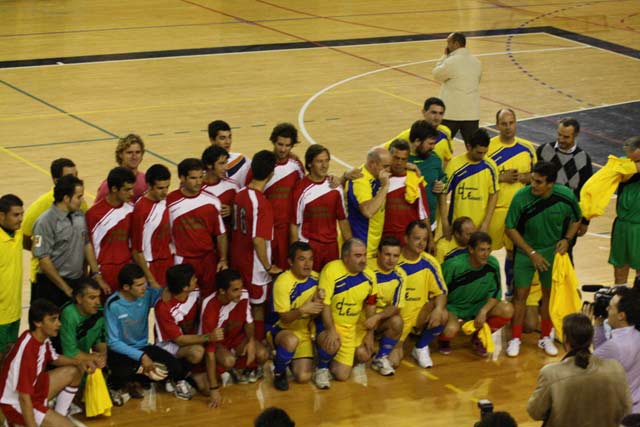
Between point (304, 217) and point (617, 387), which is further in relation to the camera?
point (304, 217)

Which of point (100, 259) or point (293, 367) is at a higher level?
point (100, 259)

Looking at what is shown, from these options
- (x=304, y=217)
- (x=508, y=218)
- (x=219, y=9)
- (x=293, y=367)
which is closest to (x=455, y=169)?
(x=508, y=218)

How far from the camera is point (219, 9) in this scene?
26.7 meters

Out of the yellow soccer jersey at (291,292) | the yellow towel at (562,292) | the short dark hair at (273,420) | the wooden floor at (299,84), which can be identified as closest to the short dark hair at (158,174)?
the yellow soccer jersey at (291,292)

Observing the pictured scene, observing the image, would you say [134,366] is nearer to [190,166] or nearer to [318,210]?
[190,166]

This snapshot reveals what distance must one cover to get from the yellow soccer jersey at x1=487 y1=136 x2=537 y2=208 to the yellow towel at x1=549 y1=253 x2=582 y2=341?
0.96 meters

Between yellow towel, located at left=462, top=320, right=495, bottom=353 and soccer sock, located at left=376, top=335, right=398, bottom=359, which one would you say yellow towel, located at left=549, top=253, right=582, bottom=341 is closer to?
yellow towel, located at left=462, top=320, right=495, bottom=353

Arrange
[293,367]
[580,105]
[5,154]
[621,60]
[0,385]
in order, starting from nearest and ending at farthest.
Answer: [0,385] → [293,367] → [5,154] → [580,105] → [621,60]

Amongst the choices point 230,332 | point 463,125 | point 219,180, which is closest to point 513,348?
point 230,332

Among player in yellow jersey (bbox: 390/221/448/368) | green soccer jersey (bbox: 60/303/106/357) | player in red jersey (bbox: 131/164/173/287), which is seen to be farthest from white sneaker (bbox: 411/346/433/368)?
green soccer jersey (bbox: 60/303/106/357)

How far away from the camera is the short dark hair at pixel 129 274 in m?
8.95

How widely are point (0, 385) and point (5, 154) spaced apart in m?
7.88

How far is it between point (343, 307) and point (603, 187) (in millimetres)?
2844

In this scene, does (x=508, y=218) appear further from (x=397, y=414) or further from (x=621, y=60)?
(x=621, y=60)
